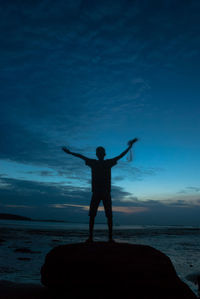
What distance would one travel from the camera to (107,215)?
869 centimetres

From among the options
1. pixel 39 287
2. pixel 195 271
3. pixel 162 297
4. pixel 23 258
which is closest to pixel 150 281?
pixel 162 297

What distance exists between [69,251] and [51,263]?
70 cm

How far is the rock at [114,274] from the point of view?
21.3 feet

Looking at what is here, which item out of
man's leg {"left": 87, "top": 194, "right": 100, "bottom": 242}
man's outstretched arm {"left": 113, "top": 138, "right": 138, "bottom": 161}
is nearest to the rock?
man's leg {"left": 87, "top": 194, "right": 100, "bottom": 242}

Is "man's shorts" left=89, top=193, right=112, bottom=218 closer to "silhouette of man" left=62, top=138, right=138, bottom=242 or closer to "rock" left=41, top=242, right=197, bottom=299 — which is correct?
"silhouette of man" left=62, top=138, right=138, bottom=242

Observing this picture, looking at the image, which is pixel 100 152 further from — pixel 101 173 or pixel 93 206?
pixel 93 206

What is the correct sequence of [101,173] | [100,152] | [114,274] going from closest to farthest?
[114,274]
[101,173]
[100,152]

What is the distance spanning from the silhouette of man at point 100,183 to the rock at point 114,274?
4.36 feet

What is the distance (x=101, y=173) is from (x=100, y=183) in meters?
0.38

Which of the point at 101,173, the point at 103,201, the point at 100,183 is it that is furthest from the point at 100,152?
the point at 103,201

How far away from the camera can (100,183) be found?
28.6 feet

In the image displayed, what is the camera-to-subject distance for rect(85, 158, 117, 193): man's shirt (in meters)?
8.70

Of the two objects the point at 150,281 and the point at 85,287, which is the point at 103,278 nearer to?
the point at 85,287

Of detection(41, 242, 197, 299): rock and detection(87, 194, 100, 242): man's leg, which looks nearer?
detection(41, 242, 197, 299): rock
